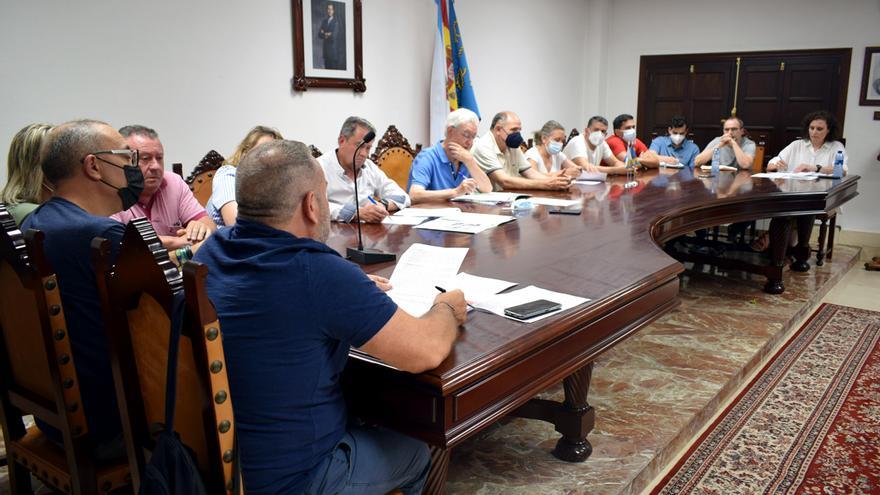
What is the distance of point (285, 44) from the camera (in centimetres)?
423

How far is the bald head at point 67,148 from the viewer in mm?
1614

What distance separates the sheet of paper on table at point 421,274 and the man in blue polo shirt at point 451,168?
1.26 metres

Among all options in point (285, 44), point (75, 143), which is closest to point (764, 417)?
point (75, 143)

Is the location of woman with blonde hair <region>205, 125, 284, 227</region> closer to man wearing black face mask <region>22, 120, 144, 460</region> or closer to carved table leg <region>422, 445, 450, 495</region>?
man wearing black face mask <region>22, 120, 144, 460</region>

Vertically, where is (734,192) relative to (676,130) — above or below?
below

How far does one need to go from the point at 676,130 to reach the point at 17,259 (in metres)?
5.53

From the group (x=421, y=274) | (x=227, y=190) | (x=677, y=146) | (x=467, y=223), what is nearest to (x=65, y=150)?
(x=421, y=274)

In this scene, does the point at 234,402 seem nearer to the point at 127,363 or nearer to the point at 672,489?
the point at 127,363

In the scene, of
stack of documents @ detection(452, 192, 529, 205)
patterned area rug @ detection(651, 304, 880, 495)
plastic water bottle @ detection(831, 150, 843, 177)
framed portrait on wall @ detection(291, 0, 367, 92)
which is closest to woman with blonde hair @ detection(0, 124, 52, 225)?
stack of documents @ detection(452, 192, 529, 205)

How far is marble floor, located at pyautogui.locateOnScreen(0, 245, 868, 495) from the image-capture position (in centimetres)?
214

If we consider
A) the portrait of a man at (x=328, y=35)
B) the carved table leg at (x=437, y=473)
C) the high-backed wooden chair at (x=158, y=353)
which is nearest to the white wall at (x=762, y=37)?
the portrait of a man at (x=328, y=35)

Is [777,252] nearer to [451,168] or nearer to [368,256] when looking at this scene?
[451,168]

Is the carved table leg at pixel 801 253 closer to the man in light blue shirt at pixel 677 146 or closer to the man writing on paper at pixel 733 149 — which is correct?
the man writing on paper at pixel 733 149

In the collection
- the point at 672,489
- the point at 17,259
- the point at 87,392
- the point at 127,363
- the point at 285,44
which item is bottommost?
the point at 672,489
